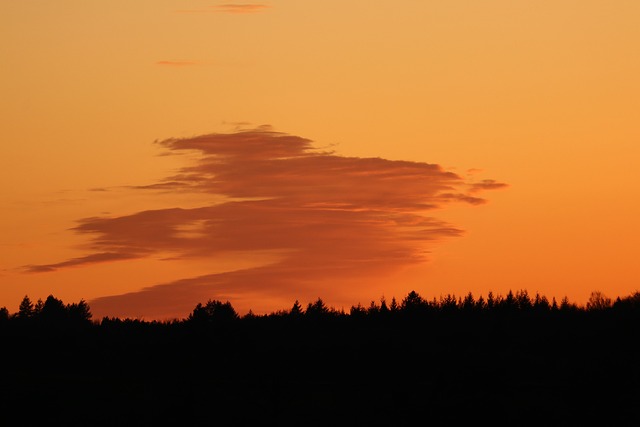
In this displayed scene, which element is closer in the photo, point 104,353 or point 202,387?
point 202,387

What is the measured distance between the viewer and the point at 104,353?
7274 inches

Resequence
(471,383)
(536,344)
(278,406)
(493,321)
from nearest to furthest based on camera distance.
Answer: (278,406)
(471,383)
(536,344)
(493,321)

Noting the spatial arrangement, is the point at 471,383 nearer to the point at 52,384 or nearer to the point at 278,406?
the point at 278,406

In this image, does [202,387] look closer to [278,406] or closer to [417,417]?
[278,406]

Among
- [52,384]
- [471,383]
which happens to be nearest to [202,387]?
[52,384]

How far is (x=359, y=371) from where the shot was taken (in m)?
160

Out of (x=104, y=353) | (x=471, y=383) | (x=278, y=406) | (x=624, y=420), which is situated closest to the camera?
(x=624, y=420)

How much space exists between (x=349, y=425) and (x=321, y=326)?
97.3 m

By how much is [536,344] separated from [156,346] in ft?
214

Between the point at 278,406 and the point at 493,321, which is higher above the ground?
the point at 493,321

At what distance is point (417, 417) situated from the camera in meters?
102

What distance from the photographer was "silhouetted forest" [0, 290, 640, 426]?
103 m

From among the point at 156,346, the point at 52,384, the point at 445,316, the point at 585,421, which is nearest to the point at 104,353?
the point at 156,346

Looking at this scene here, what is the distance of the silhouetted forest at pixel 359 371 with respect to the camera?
103 m
